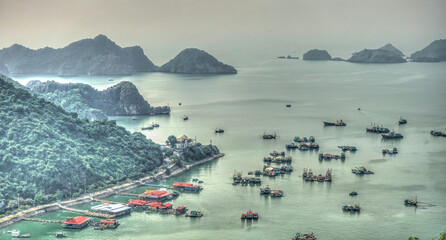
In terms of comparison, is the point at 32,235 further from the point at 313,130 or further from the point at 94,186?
the point at 313,130

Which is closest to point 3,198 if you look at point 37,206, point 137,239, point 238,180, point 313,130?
point 37,206

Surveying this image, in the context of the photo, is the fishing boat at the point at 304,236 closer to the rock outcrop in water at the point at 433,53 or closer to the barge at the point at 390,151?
the barge at the point at 390,151

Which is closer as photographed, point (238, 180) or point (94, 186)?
point (94, 186)

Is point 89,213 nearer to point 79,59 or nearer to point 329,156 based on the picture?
point 329,156

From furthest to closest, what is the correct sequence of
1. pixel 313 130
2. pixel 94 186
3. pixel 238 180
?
pixel 313 130
pixel 238 180
pixel 94 186

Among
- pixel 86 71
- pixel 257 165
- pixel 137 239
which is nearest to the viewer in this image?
pixel 137 239

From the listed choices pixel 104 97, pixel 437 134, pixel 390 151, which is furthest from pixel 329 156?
pixel 104 97
